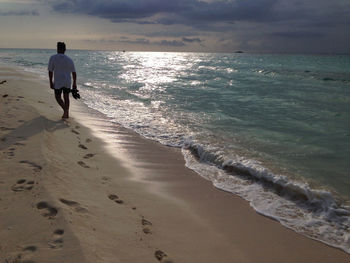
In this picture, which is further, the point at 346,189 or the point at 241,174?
the point at 241,174

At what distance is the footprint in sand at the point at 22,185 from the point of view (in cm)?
305

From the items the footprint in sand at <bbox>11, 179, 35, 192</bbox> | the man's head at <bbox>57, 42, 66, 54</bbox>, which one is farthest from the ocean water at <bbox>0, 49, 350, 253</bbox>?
the footprint in sand at <bbox>11, 179, 35, 192</bbox>

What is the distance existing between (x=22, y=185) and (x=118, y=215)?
118 cm

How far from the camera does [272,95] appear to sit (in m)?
13.9

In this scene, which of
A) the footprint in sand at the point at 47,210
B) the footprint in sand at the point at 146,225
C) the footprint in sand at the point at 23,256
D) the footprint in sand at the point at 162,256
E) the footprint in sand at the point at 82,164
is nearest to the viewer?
the footprint in sand at the point at 23,256

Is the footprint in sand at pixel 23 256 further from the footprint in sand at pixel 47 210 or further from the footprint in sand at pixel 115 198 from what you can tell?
the footprint in sand at pixel 115 198

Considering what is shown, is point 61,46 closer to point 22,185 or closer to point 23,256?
point 22,185

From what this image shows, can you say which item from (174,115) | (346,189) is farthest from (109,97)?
(346,189)

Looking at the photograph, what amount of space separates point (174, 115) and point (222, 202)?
5.65m

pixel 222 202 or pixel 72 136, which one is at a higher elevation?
pixel 72 136

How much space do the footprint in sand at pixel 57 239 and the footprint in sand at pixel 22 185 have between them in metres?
0.98

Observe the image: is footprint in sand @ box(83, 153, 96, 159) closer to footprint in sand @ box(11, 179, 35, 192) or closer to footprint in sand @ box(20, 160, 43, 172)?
footprint in sand @ box(20, 160, 43, 172)

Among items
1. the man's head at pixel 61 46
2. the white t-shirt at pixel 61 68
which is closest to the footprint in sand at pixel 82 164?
the white t-shirt at pixel 61 68

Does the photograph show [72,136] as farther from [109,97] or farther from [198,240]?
[109,97]
